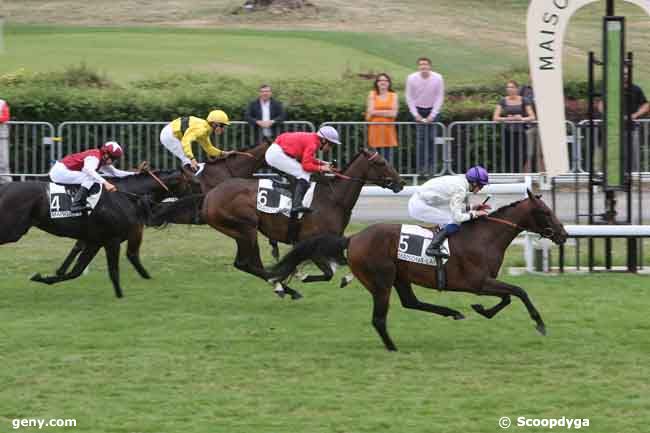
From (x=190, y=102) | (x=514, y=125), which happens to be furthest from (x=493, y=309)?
(x=190, y=102)

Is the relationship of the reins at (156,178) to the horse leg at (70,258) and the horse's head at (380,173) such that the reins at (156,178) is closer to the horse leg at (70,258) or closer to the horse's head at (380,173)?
the horse leg at (70,258)

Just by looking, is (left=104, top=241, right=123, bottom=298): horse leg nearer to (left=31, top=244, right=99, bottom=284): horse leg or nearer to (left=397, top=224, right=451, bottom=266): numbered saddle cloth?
(left=31, top=244, right=99, bottom=284): horse leg

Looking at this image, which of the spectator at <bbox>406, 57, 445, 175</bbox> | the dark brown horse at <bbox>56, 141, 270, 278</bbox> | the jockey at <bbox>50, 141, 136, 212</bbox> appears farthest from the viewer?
the spectator at <bbox>406, 57, 445, 175</bbox>

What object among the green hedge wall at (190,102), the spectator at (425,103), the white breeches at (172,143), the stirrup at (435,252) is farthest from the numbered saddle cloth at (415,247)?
the green hedge wall at (190,102)

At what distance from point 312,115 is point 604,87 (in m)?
5.62

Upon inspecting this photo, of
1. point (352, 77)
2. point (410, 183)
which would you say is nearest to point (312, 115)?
point (410, 183)

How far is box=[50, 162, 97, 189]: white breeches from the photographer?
41.8 ft

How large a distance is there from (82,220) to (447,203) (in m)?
3.48

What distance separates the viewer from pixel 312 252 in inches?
428

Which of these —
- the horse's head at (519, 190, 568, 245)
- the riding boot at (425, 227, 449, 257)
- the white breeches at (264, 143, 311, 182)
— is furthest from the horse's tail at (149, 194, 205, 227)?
the horse's head at (519, 190, 568, 245)

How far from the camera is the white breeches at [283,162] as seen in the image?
1323cm

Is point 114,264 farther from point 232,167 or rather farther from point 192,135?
point 192,135

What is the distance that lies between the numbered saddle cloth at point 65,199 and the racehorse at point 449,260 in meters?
2.47

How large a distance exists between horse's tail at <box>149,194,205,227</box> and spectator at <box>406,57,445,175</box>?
461 centimetres
